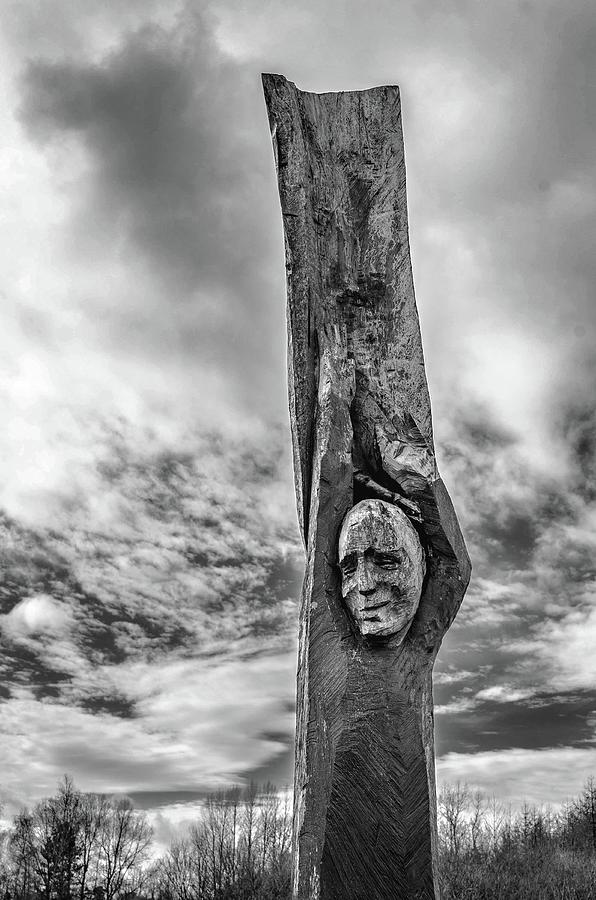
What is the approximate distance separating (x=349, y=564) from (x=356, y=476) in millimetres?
849

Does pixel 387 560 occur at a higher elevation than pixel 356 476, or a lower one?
lower

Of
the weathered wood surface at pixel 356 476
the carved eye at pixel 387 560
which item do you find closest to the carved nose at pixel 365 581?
the carved eye at pixel 387 560

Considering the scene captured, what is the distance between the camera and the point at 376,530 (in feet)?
19.4

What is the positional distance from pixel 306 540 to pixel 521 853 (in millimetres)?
34937

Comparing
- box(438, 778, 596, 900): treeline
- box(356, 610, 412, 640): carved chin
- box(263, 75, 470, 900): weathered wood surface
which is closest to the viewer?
box(263, 75, 470, 900): weathered wood surface

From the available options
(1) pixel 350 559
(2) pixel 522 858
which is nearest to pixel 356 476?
(1) pixel 350 559

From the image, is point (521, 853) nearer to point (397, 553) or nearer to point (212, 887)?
point (212, 887)

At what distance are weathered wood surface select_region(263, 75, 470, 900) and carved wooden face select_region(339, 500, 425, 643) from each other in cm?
15

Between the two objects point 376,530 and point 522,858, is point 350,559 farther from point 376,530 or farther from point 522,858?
point 522,858

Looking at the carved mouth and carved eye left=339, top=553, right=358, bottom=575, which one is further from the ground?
carved eye left=339, top=553, right=358, bottom=575

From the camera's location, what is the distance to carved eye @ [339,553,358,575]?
592 centimetres

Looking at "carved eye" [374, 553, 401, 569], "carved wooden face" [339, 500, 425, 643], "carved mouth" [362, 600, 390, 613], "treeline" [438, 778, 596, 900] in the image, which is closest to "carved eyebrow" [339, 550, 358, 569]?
"carved wooden face" [339, 500, 425, 643]

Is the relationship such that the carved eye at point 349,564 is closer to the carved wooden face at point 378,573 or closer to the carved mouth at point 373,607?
the carved wooden face at point 378,573

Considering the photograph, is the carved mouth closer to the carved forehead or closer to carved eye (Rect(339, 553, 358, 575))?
carved eye (Rect(339, 553, 358, 575))
